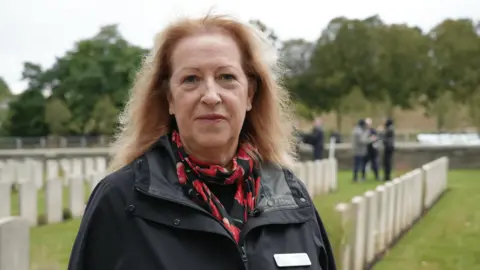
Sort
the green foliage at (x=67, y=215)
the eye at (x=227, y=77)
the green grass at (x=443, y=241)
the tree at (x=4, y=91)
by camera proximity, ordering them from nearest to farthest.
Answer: the eye at (x=227, y=77) < the green grass at (x=443, y=241) < the green foliage at (x=67, y=215) < the tree at (x=4, y=91)

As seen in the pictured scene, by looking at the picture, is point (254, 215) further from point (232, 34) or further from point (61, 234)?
point (61, 234)

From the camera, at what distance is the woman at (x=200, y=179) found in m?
1.99

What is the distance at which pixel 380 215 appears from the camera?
27.6 feet

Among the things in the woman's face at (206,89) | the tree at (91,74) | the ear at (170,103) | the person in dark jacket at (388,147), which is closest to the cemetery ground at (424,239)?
the person in dark jacket at (388,147)

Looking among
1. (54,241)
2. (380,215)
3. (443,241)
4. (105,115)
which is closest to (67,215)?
(54,241)

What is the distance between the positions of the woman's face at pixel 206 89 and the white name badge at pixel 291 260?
1.33 feet

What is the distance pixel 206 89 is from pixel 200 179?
0.28m

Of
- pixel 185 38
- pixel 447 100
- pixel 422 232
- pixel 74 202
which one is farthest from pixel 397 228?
pixel 447 100

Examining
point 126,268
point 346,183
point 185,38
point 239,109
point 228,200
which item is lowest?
point 346,183

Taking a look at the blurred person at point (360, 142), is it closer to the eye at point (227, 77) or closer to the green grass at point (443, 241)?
the green grass at point (443, 241)

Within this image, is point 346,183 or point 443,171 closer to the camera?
point 443,171

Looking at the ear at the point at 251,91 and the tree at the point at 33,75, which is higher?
the tree at the point at 33,75

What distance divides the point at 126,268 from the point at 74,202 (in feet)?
34.1

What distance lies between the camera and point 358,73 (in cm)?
5953
